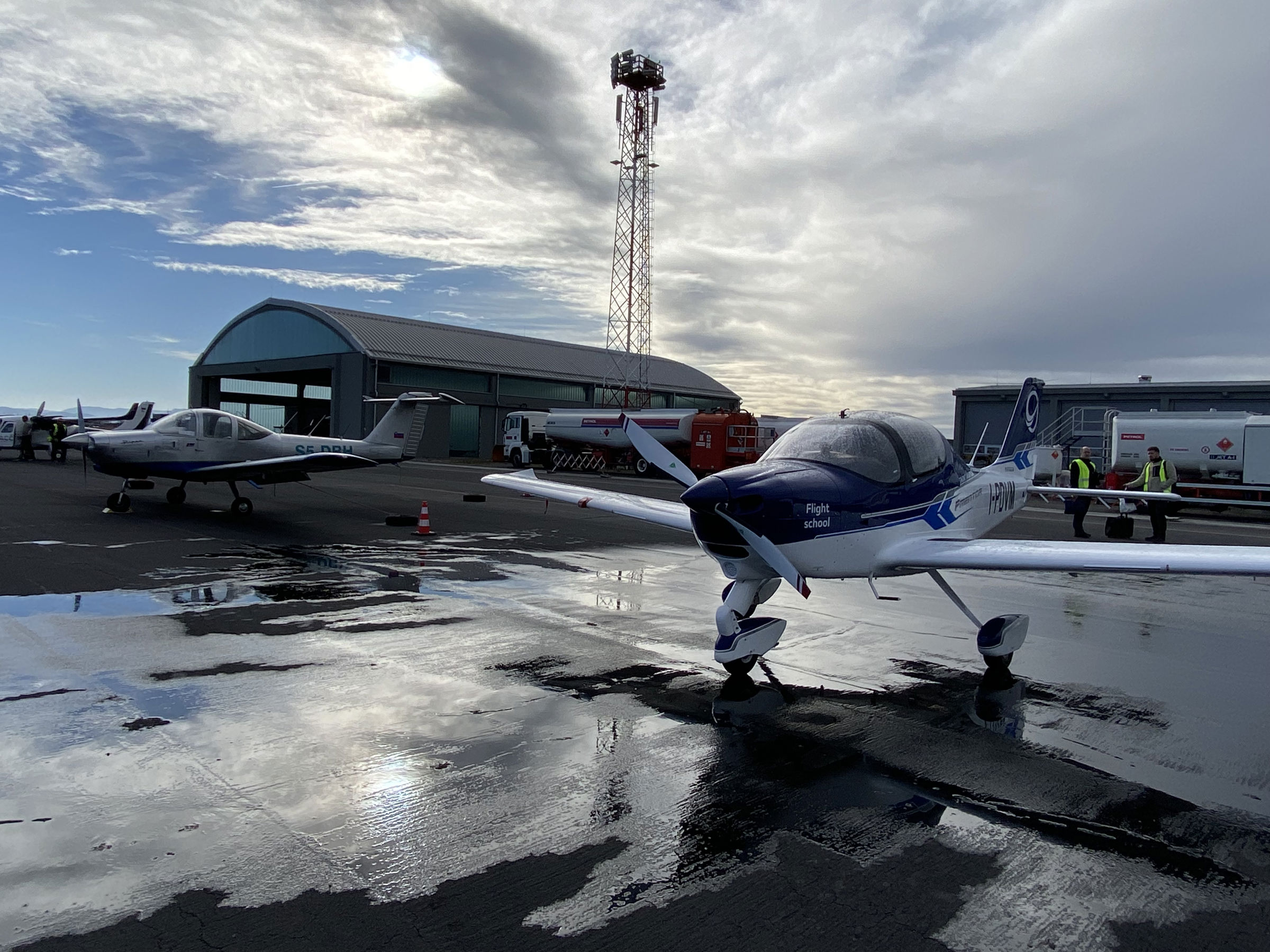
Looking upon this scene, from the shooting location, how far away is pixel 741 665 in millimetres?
6145

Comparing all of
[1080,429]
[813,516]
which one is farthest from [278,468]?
[1080,429]

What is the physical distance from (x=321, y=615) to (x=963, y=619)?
21.9 ft

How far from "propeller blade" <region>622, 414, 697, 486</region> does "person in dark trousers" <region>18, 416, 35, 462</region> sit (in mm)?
39295

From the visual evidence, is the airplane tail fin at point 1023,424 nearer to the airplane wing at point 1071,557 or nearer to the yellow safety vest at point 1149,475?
the airplane wing at point 1071,557

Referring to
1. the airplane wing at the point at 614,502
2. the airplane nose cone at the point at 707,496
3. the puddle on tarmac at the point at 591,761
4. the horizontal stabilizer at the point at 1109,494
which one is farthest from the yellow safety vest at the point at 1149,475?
the airplane nose cone at the point at 707,496

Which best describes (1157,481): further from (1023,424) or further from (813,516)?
(813,516)

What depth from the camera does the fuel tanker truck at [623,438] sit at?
35.4 metres

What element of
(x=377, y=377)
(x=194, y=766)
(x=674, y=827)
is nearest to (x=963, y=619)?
(x=674, y=827)

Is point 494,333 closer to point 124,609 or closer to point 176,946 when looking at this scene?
point 124,609

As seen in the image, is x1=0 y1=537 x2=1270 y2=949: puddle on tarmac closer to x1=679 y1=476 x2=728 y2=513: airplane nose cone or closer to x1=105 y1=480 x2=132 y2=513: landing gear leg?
x1=679 y1=476 x2=728 y2=513: airplane nose cone

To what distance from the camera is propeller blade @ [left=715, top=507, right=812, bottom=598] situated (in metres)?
5.61

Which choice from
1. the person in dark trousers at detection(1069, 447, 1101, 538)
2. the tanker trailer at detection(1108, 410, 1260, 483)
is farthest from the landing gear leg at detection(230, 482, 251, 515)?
the tanker trailer at detection(1108, 410, 1260, 483)

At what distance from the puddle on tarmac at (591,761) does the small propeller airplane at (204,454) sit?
8.17 metres

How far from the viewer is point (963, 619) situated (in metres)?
8.74
